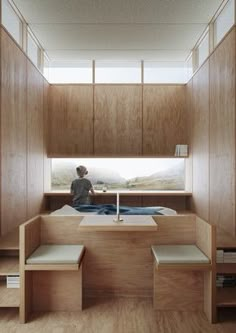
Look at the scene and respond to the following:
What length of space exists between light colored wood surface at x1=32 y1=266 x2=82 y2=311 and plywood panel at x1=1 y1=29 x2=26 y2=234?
0.74 m

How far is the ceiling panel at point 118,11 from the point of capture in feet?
11.4

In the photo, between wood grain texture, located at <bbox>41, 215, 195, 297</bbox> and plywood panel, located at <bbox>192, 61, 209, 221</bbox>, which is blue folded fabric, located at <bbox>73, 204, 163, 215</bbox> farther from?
plywood panel, located at <bbox>192, 61, 209, 221</bbox>

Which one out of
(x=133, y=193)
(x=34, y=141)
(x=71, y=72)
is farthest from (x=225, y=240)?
(x=71, y=72)

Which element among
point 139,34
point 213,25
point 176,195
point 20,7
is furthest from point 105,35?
point 176,195

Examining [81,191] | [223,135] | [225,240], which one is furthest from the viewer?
[81,191]

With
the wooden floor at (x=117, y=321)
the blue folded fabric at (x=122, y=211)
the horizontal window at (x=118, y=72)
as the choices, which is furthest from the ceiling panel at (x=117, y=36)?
the wooden floor at (x=117, y=321)

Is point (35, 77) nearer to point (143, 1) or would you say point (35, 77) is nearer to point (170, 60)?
point (143, 1)

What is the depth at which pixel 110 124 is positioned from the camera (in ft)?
16.9

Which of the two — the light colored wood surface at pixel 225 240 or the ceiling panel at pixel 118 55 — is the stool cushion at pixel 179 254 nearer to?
the light colored wood surface at pixel 225 240

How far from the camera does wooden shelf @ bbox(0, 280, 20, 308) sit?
8.29ft

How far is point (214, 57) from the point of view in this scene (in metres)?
3.68

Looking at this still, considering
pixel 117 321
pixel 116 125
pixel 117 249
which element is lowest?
pixel 117 321

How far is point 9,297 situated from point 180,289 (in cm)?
158

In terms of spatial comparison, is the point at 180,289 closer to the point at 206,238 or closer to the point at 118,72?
the point at 206,238
